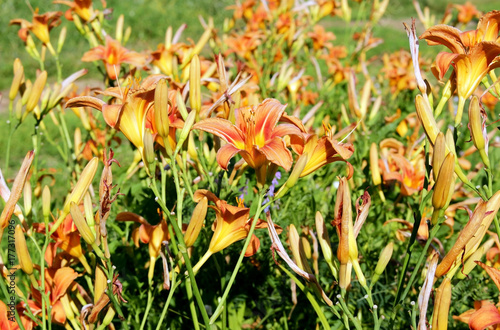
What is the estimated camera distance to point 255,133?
3.08 feet

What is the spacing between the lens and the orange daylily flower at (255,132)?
2.81 feet

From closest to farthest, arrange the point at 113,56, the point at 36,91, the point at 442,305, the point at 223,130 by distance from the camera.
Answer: the point at 442,305 < the point at 223,130 < the point at 36,91 < the point at 113,56

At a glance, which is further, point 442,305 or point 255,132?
point 255,132

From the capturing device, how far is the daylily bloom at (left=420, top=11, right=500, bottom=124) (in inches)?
36.7

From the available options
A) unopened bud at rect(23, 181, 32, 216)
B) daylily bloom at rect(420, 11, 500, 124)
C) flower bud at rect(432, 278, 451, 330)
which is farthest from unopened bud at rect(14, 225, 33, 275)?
daylily bloom at rect(420, 11, 500, 124)

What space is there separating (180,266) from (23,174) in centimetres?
34

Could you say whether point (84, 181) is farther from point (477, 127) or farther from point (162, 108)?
point (477, 127)

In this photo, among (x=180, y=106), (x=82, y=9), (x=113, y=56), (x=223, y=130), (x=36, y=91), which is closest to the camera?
(x=223, y=130)

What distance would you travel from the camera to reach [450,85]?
1043 mm

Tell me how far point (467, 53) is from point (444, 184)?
297 mm

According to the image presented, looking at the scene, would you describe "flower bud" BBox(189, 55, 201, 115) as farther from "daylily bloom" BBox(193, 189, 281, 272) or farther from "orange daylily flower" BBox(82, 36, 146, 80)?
"orange daylily flower" BBox(82, 36, 146, 80)

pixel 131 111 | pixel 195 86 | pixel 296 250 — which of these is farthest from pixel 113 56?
pixel 296 250

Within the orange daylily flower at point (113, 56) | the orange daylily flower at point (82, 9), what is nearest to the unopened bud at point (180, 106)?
the orange daylily flower at point (113, 56)

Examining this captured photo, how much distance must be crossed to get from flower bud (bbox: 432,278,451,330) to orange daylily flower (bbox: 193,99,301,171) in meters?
0.32
